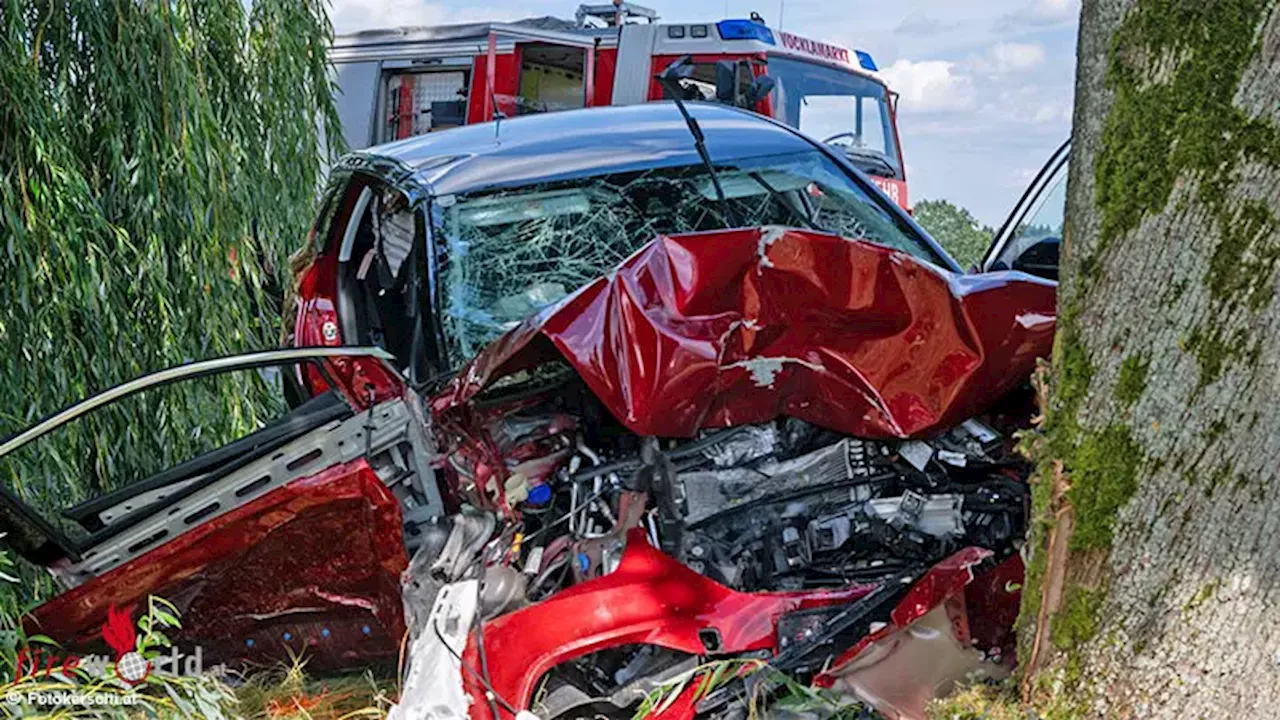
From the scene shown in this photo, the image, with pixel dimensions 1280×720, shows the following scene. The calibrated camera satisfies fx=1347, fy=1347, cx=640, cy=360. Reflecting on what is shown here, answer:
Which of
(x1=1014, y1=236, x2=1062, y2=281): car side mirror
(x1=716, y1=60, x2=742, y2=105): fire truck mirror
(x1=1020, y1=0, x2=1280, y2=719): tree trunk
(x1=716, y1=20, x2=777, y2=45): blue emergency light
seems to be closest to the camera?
(x1=1020, y1=0, x2=1280, y2=719): tree trunk

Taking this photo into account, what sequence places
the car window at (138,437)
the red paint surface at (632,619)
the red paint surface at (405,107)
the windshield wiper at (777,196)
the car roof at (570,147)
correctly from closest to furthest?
the red paint surface at (632,619)
the car window at (138,437)
the car roof at (570,147)
the windshield wiper at (777,196)
the red paint surface at (405,107)

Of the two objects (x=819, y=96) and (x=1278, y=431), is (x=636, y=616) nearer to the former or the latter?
(x=1278, y=431)

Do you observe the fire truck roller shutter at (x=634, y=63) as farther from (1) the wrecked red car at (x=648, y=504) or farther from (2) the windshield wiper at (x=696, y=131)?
(1) the wrecked red car at (x=648, y=504)

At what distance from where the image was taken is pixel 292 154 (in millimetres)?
5832

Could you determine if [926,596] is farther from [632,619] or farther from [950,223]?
[950,223]

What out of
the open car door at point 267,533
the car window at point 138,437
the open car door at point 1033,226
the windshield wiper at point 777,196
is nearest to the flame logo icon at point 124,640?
the open car door at point 267,533

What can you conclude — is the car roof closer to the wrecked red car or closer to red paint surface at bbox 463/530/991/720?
the wrecked red car

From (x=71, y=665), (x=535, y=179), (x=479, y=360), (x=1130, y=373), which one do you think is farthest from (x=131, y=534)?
(x=1130, y=373)

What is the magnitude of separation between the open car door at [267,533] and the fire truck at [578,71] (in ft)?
22.9

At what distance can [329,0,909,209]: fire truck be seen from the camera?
34.9 ft

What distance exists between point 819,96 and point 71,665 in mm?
8529

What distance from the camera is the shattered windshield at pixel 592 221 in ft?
13.7

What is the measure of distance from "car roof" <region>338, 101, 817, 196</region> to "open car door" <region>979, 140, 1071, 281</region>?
81 cm

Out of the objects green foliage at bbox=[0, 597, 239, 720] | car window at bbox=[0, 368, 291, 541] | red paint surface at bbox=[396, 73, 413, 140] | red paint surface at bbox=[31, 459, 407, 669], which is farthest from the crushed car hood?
red paint surface at bbox=[396, 73, 413, 140]
